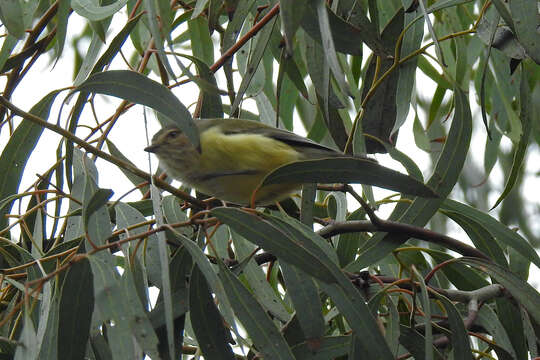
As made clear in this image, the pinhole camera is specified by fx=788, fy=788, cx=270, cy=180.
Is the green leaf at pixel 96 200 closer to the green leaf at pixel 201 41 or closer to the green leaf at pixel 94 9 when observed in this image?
the green leaf at pixel 94 9

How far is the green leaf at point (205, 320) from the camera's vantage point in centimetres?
228

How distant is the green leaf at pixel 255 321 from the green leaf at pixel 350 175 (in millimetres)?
313

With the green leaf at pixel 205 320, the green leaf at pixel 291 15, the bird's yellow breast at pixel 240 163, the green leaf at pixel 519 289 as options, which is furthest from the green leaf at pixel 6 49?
the green leaf at pixel 519 289

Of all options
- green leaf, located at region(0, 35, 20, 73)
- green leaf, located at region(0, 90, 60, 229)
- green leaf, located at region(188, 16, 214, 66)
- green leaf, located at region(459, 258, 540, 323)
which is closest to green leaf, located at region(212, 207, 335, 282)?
green leaf, located at region(459, 258, 540, 323)

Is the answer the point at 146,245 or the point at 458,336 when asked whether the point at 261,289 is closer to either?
the point at 146,245

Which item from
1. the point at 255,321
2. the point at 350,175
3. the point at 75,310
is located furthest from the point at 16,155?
the point at 350,175

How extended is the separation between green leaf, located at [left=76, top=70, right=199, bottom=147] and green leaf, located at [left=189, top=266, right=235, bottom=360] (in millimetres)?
474

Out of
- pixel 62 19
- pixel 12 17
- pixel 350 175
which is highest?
pixel 62 19

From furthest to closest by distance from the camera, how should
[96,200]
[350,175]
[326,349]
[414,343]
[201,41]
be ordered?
[201,41] → [414,343] → [326,349] → [350,175] → [96,200]

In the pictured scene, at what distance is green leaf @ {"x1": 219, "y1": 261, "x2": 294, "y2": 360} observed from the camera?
2090 millimetres

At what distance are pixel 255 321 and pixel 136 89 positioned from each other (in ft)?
2.42

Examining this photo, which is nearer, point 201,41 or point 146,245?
point 146,245

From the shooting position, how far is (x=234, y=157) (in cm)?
297

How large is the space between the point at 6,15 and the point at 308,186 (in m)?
1.07
